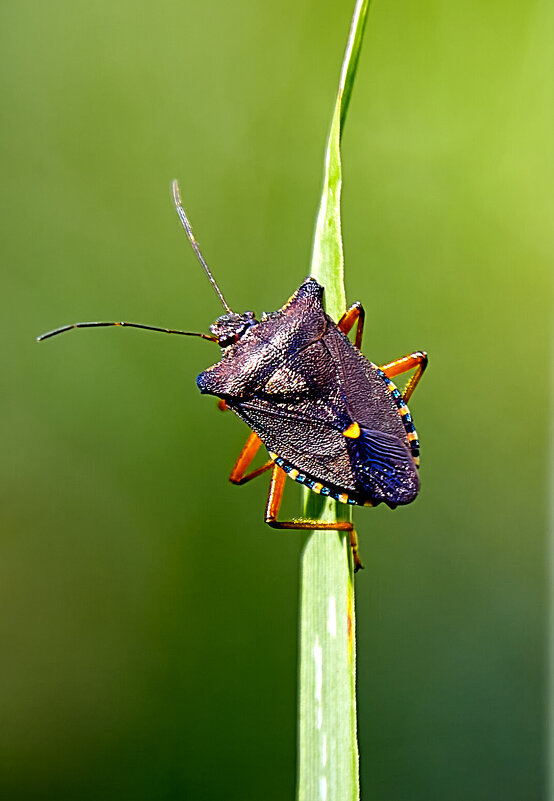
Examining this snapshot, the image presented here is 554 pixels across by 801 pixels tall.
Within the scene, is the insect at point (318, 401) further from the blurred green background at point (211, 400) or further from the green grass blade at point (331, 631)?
the blurred green background at point (211, 400)

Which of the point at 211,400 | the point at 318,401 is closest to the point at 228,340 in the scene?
the point at 318,401

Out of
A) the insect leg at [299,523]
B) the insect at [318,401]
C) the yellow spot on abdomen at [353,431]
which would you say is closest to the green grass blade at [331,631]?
the insect leg at [299,523]

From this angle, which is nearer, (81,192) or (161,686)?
(161,686)

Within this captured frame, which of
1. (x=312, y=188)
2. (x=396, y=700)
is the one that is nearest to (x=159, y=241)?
(x=312, y=188)

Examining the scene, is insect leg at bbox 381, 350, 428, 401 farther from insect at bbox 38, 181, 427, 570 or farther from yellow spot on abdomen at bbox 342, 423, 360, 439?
yellow spot on abdomen at bbox 342, 423, 360, 439

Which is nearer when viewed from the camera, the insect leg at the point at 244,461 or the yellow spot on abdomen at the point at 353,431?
the yellow spot on abdomen at the point at 353,431

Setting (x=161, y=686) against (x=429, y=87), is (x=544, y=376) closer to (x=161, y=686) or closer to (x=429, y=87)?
(x=429, y=87)

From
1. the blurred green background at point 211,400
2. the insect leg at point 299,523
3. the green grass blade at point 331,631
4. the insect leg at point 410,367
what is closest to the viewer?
the green grass blade at point 331,631
